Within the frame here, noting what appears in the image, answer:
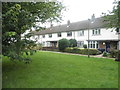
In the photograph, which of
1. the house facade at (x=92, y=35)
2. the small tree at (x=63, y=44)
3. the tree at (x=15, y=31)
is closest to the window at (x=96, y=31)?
the house facade at (x=92, y=35)

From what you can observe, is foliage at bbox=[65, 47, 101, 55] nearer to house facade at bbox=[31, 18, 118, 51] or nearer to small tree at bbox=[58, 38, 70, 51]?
small tree at bbox=[58, 38, 70, 51]

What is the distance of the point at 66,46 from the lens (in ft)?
97.7

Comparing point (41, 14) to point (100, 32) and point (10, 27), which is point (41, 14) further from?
point (100, 32)

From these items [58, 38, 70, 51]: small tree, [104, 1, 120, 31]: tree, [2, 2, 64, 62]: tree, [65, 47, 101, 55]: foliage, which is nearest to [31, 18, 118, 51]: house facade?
[65, 47, 101, 55]: foliage

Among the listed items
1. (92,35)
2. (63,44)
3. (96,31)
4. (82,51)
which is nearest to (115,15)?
(82,51)

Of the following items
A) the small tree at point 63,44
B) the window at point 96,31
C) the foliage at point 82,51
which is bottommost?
the foliage at point 82,51

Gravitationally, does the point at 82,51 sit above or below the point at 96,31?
below

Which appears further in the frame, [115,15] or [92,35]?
[92,35]

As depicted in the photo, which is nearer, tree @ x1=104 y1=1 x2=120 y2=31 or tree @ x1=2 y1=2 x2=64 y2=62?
tree @ x1=2 y1=2 x2=64 y2=62

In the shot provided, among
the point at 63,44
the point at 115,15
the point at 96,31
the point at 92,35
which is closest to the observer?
the point at 115,15

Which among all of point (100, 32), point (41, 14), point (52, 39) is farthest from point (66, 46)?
point (41, 14)

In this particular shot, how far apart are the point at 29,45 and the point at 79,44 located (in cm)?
2880

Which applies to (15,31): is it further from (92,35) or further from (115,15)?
(92,35)

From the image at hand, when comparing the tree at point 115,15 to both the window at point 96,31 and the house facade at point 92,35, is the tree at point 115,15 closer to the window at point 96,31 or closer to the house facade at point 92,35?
the house facade at point 92,35
